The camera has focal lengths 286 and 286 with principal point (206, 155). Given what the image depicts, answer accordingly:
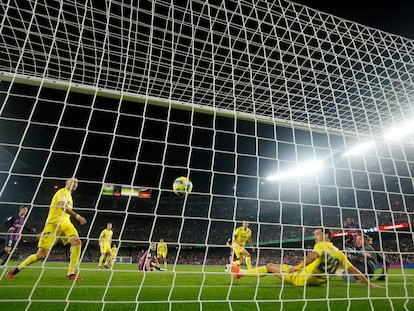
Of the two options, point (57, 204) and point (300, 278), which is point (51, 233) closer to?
point (57, 204)

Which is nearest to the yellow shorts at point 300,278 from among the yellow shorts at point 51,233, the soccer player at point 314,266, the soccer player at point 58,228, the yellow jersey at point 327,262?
the soccer player at point 314,266

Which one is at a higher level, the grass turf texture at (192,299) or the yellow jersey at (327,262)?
the yellow jersey at (327,262)

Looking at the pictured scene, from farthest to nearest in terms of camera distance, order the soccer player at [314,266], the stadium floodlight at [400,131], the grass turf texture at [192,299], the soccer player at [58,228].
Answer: the stadium floodlight at [400,131], the soccer player at [58,228], the soccer player at [314,266], the grass turf texture at [192,299]

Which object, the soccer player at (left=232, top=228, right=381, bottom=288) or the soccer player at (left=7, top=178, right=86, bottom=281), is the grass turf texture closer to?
the soccer player at (left=232, top=228, right=381, bottom=288)

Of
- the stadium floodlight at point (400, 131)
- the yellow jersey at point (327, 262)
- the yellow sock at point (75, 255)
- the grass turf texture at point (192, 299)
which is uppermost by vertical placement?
the stadium floodlight at point (400, 131)

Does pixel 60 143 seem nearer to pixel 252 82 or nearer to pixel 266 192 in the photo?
pixel 252 82

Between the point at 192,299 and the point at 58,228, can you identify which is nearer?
the point at 192,299

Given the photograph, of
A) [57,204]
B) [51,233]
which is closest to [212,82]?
[57,204]

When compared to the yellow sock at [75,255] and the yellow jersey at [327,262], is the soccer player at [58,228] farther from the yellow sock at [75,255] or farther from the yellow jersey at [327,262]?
the yellow jersey at [327,262]

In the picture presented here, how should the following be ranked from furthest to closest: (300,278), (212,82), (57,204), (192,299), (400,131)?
(400,131)
(212,82)
(57,204)
(300,278)
(192,299)

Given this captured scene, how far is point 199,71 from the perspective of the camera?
4355 millimetres

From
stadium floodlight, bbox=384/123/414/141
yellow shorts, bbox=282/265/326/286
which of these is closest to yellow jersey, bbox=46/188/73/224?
yellow shorts, bbox=282/265/326/286

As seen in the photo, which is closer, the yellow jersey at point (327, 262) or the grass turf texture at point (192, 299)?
the grass turf texture at point (192, 299)

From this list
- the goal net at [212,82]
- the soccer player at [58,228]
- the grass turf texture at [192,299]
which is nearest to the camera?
the grass turf texture at [192,299]
